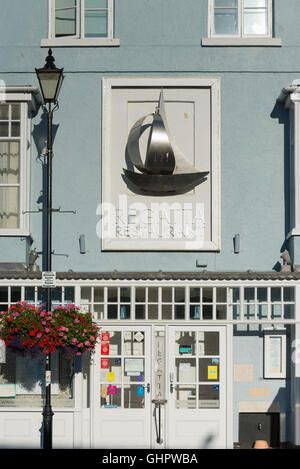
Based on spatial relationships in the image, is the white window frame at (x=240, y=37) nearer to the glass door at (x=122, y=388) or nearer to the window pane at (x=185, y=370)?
the glass door at (x=122, y=388)

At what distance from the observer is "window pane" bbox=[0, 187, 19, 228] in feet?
80.7

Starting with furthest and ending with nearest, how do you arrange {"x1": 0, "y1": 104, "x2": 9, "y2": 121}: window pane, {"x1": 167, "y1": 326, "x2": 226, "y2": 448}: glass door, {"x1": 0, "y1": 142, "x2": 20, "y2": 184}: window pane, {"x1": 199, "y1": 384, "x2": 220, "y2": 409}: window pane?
{"x1": 0, "y1": 142, "x2": 20, "y2": 184}: window pane, {"x1": 0, "y1": 104, "x2": 9, "y2": 121}: window pane, {"x1": 199, "y1": 384, "x2": 220, "y2": 409}: window pane, {"x1": 167, "y1": 326, "x2": 226, "y2": 448}: glass door

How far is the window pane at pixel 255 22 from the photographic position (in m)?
25.1

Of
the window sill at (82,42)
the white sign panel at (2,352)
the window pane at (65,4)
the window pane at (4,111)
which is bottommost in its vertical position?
the white sign panel at (2,352)

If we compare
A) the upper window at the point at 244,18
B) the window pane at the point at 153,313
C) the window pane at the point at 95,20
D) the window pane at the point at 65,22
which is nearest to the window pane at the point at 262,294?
the window pane at the point at 153,313

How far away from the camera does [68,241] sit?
24797mm

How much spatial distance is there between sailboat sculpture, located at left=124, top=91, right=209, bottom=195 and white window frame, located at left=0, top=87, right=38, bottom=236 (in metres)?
1.76

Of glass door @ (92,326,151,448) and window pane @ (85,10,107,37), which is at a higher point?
window pane @ (85,10,107,37)

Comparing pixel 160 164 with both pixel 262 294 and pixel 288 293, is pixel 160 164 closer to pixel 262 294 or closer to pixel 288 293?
pixel 262 294

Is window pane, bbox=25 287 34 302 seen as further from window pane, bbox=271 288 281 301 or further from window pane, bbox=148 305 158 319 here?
window pane, bbox=271 288 281 301

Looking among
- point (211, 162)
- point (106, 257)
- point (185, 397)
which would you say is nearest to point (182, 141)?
point (211, 162)

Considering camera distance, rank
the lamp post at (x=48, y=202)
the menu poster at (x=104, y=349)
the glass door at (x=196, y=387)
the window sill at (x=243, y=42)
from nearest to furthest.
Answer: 1. the lamp post at (x=48, y=202)
2. the glass door at (x=196, y=387)
3. the menu poster at (x=104, y=349)
4. the window sill at (x=243, y=42)

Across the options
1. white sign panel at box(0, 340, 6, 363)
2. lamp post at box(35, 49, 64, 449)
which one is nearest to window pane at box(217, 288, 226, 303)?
lamp post at box(35, 49, 64, 449)

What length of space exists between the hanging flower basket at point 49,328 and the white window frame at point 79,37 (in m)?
4.73
